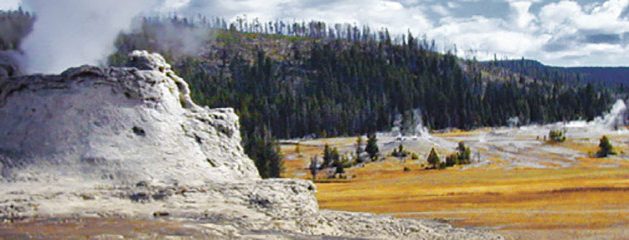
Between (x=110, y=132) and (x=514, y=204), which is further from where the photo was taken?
(x=514, y=204)

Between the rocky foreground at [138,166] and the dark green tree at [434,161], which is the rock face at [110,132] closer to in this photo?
the rocky foreground at [138,166]

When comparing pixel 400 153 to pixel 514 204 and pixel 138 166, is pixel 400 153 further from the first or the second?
pixel 138 166

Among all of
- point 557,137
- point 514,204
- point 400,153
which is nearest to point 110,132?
point 514,204

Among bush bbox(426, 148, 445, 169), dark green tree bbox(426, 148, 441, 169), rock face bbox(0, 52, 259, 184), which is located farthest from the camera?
dark green tree bbox(426, 148, 441, 169)

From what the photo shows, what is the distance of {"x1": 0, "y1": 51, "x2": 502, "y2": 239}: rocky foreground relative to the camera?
2325cm

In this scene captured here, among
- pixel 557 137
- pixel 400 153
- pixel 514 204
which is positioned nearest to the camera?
pixel 514 204

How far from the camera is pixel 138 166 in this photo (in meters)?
26.0

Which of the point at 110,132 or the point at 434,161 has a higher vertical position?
the point at 110,132

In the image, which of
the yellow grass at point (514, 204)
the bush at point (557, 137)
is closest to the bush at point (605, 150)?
the bush at point (557, 137)

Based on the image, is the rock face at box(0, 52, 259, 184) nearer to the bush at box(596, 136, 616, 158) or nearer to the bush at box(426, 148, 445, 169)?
the bush at box(426, 148, 445, 169)

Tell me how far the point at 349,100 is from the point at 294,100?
1649 centimetres

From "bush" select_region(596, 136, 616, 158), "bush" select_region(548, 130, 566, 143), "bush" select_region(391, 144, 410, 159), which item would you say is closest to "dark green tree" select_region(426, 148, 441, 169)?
"bush" select_region(391, 144, 410, 159)

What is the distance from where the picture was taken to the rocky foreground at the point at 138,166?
76.3 feet

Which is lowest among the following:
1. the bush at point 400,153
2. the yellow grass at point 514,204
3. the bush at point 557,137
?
the yellow grass at point 514,204
